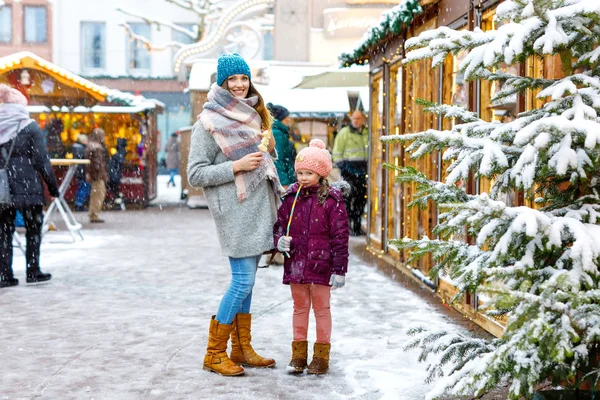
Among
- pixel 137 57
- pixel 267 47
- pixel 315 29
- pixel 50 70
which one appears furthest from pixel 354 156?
pixel 137 57

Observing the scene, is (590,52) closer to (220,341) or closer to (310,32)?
(220,341)

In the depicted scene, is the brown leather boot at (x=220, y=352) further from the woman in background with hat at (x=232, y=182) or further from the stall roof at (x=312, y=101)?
the stall roof at (x=312, y=101)

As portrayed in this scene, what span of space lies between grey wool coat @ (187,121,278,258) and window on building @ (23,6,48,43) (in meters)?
38.3

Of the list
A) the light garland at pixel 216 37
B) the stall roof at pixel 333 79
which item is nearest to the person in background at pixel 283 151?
the stall roof at pixel 333 79

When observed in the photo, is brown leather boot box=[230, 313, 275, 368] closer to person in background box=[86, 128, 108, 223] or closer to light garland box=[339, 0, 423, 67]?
light garland box=[339, 0, 423, 67]

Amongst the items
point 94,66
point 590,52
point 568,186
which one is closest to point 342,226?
point 568,186

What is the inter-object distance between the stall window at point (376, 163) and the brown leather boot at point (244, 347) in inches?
227

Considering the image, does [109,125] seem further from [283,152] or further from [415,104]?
[415,104]

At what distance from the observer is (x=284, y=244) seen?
15.8ft

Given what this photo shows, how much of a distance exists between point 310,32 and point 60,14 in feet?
67.6

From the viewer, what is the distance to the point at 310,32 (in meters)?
24.3

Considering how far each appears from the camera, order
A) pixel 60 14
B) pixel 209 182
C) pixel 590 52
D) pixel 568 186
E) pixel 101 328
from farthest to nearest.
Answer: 1. pixel 60 14
2. pixel 101 328
3. pixel 209 182
4. pixel 568 186
5. pixel 590 52

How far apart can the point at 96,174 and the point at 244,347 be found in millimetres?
11369

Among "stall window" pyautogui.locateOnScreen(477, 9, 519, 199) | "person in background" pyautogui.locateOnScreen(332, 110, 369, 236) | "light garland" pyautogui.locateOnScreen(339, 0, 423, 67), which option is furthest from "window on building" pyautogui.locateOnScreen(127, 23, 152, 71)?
"stall window" pyautogui.locateOnScreen(477, 9, 519, 199)
